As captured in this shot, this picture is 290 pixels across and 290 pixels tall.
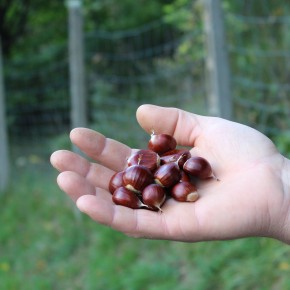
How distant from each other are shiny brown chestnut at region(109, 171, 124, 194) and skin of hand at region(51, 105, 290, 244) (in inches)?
1.7

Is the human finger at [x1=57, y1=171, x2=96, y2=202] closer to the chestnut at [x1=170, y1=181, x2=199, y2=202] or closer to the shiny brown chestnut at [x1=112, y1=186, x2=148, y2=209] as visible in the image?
the shiny brown chestnut at [x1=112, y1=186, x2=148, y2=209]

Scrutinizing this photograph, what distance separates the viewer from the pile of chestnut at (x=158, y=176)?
7.13 feet

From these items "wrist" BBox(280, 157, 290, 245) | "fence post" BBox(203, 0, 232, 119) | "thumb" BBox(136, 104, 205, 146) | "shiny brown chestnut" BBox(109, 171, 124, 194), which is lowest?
"wrist" BBox(280, 157, 290, 245)

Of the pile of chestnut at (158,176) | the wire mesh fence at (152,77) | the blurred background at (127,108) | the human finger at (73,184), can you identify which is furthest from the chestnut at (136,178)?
the wire mesh fence at (152,77)

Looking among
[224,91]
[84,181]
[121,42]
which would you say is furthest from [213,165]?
[121,42]

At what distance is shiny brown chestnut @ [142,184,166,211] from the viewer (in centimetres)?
214

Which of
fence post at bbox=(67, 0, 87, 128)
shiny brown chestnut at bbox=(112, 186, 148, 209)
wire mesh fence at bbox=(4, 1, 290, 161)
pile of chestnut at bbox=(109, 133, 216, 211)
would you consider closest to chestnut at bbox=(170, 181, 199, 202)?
pile of chestnut at bbox=(109, 133, 216, 211)

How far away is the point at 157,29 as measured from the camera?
24.8 feet

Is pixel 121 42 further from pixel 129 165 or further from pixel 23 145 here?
pixel 129 165

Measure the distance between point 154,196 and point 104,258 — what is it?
2.06 metres

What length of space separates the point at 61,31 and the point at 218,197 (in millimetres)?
7124

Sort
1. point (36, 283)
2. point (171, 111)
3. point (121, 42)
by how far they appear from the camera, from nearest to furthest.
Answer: point (171, 111) → point (36, 283) → point (121, 42)

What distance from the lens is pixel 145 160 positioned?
246cm

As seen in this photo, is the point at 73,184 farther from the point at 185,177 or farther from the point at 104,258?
the point at 104,258
